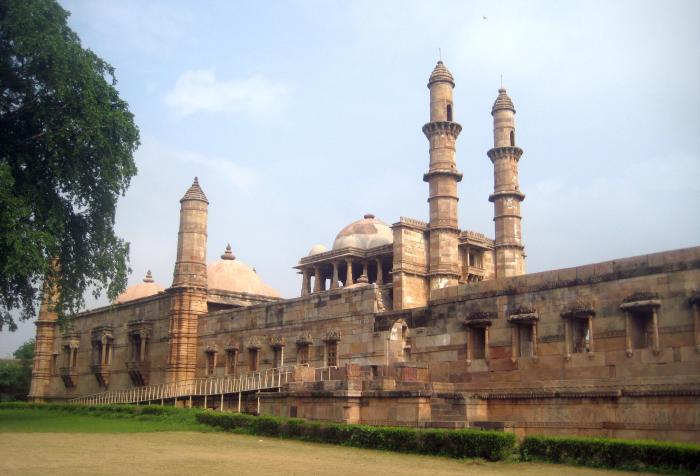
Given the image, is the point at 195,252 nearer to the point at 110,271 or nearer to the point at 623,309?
the point at 110,271

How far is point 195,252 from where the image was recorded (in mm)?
30672

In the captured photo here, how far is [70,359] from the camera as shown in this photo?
37.7 m

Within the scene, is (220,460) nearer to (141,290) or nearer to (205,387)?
(205,387)

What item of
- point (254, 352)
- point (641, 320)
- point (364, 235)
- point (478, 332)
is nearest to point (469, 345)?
point (478, 332)

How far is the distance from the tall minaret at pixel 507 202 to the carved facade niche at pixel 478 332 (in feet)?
36.7

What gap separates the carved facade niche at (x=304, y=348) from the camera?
24844 millimetres

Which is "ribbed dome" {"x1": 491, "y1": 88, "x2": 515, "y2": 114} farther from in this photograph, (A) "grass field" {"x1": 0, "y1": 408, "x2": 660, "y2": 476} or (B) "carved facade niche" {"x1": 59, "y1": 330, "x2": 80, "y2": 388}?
(B) "carved facade niche" {"x1": 59, "y1": 330, "x2": 80, "y2": 388}

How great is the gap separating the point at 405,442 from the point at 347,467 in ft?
8.52

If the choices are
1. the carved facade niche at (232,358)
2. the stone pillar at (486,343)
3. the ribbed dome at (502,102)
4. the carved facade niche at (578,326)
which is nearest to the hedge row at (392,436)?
the carved facade niche at (578,326)

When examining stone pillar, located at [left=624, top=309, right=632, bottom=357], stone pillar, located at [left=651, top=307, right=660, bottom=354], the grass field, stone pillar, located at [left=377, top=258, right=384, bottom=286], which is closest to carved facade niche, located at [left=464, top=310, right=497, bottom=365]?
stone pillar, located at [left=624, top=309, right=632, bottom=357]

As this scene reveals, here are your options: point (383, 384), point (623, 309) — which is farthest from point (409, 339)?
point (623, 309)

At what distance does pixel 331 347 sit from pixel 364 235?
11494mm

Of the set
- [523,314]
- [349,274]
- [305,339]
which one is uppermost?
[349,274]

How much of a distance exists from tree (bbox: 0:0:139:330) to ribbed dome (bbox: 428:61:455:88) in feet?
40.4
